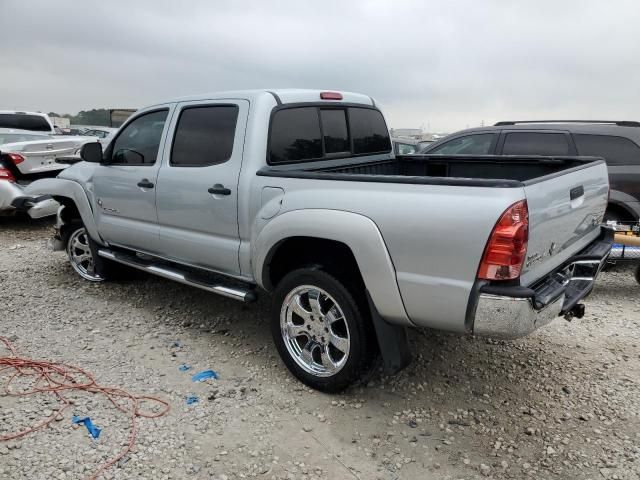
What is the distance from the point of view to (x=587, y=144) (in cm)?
617

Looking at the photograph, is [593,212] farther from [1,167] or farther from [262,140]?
[1,167]

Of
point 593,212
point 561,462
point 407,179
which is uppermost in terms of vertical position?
point 407,179

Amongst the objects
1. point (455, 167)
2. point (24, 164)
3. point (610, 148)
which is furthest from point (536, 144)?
point (24, 164)

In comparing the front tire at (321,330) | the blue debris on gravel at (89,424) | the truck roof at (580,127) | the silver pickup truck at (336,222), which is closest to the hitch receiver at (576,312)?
the silver pickup truck at (336,222)

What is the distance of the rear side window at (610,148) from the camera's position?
235 inches

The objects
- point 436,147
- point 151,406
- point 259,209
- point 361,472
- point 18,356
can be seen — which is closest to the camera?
point 361,472

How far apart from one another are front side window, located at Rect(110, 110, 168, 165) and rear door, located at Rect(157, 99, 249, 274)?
24 centimetres

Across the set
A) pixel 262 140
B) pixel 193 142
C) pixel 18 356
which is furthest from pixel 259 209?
pixel 18 356

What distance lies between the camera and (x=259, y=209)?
11.5ft

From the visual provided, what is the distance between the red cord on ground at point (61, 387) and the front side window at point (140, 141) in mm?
1758

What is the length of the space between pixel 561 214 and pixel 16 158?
7.85m

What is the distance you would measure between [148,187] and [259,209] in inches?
52.1

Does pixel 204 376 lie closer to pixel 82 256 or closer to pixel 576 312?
pixel 576 312

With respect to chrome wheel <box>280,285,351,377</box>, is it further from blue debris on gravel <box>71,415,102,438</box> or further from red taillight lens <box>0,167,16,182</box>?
red taillight lens <box>0,167,16,182</box>
